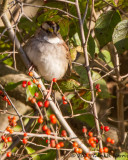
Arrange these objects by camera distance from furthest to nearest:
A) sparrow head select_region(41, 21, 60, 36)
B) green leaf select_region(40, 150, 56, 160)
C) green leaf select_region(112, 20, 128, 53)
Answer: sparrow head select_region(41, 21, 60, 36)
green leaf select_region(40, 150, 56, 160)
green leaf select_region(112, 20, 128, 53)

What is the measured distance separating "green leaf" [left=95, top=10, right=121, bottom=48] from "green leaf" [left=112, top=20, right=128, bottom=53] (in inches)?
3.9

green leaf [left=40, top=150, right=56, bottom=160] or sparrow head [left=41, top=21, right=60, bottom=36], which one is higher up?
sparrow head [left=41, top=21, right=60, bottom=36]

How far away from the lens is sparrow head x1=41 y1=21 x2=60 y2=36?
2.30m

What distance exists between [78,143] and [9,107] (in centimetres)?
135

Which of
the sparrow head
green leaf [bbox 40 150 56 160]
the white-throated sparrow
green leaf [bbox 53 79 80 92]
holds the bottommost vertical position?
green leaf [bbox 40 150 56 160]

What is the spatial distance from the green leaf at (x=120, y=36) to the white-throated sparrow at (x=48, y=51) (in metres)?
0.60

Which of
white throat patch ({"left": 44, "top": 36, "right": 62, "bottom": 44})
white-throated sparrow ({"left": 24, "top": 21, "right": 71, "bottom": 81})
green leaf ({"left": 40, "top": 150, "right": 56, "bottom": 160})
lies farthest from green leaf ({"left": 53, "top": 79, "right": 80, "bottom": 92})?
green leaf ({"left": 40, "top": 150, "right": 56, "bottom": 160})

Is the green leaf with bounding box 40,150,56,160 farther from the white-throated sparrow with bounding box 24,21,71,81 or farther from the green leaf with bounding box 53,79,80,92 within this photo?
the white-throated sparrow with bounding box 24,21,71,81

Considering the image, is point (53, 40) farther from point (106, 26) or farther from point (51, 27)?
point (106, 26)

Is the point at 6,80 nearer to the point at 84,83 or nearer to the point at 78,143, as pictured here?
A: the point at 84,83

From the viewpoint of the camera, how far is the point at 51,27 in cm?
233

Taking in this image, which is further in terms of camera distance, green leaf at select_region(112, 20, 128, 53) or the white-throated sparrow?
the white-throated sparrow

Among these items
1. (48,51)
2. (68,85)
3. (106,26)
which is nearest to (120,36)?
(106,26)

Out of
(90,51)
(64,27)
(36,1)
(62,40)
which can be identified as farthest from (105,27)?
(36,1)
